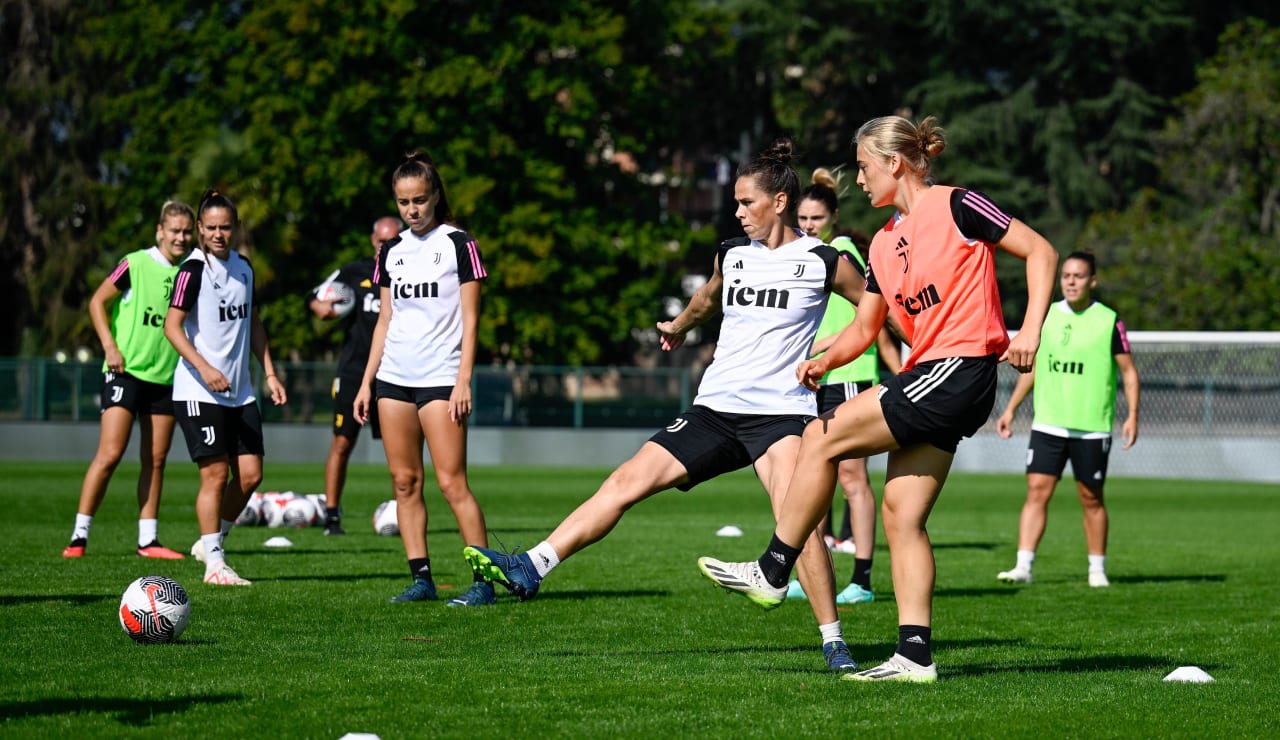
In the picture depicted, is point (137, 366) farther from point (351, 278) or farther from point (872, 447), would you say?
point (872, 447)

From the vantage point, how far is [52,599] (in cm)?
815

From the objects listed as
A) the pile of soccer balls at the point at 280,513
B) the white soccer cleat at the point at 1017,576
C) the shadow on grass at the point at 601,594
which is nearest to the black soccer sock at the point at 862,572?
the shadow on grass at the point at 601,594

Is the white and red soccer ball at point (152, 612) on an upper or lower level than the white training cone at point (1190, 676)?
upper

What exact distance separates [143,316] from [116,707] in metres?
5.76

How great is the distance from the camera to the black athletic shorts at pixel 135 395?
1061cm

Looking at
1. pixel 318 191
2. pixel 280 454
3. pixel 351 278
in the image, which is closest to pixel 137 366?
pixel 351 278

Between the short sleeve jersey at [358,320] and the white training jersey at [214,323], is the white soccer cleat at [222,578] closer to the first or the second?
the white training jersey at [214,323]

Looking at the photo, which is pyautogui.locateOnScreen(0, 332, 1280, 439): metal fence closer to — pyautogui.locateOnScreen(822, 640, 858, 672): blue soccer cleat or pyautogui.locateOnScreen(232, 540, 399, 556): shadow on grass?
pyautogui.locateOnScreen(232, 540, 399, 556): shadow on grass

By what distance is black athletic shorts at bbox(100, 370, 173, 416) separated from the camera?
1061 centimetres

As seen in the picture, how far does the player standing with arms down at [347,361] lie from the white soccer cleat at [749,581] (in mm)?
7715

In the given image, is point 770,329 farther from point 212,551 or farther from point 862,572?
point 212,551

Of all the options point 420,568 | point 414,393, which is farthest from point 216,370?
point 420,568

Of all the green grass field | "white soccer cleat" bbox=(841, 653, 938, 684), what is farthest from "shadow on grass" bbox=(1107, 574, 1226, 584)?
"white soccer cleat" bbox=(841, 653, 938, 684)

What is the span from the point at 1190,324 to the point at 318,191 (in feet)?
66.7
